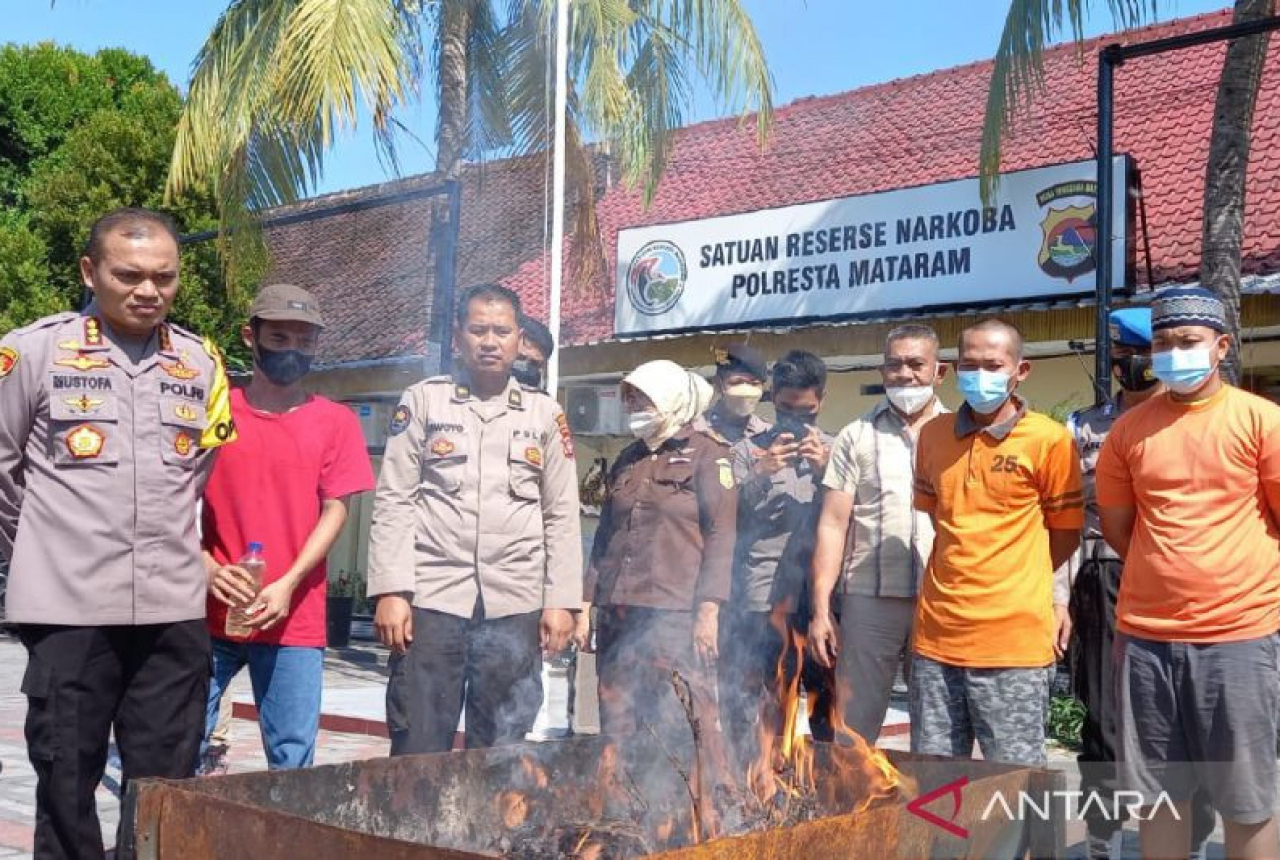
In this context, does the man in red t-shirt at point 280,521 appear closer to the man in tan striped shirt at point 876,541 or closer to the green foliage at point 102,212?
the man in tan striped shirt at point 876,541

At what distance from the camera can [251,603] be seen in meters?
4.22

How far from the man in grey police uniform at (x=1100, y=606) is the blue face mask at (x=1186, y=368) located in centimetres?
76

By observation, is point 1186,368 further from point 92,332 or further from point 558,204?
point 558,204

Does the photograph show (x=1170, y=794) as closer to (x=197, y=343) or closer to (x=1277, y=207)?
(x=197, y=343)

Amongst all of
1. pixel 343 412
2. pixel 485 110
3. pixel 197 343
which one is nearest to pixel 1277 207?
pixel 485 110

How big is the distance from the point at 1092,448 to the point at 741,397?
1509 millimetres

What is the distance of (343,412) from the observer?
15.6 feet

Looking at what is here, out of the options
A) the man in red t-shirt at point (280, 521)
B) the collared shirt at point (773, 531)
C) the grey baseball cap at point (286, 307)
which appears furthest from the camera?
the collared shirt at point (773, 531)

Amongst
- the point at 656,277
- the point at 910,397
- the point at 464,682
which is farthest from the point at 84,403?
the point at 656,277

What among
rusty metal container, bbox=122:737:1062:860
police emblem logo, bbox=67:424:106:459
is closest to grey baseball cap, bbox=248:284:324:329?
police emblem logo, bbox=67:424:106:459

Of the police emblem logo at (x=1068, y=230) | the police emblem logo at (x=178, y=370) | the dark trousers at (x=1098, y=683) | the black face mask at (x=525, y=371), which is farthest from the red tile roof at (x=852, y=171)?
the police emblem logo at (x=178, y=370)

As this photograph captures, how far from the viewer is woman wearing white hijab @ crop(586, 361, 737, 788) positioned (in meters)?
5.17

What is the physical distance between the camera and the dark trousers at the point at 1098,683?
4.89m

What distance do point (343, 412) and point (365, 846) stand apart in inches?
90.2
